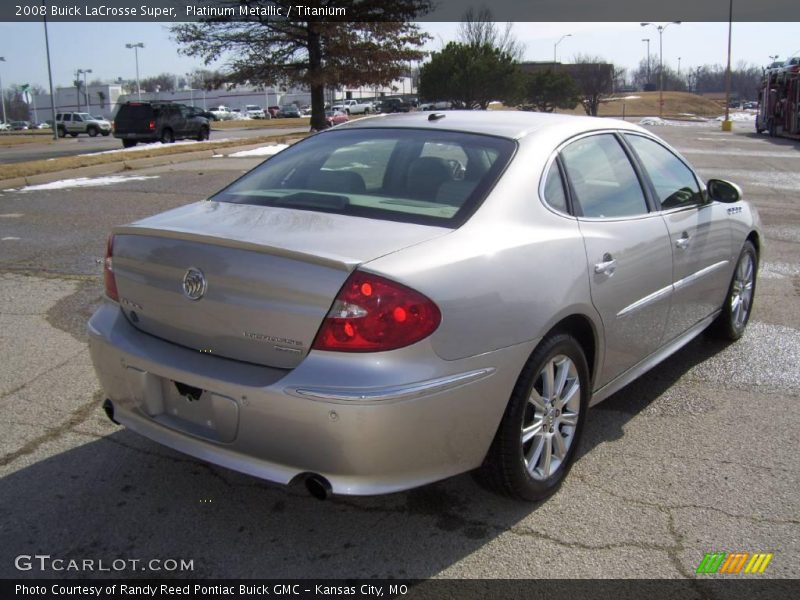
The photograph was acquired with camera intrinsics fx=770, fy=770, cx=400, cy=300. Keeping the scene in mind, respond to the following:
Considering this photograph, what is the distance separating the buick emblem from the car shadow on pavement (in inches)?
35.7

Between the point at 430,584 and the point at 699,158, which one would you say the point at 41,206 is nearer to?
the point at 430,584

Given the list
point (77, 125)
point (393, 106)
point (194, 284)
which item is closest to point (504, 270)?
point (194, 284)

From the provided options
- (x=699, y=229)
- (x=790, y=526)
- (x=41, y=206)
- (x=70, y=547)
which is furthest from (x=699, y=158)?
(x=70, y=547)

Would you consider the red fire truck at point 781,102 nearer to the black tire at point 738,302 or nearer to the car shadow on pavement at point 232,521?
the black tire at point 738,302

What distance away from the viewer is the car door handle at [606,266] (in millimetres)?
3337

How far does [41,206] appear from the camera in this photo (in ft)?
36.6

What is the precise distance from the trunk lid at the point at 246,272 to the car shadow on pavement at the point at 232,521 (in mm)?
714

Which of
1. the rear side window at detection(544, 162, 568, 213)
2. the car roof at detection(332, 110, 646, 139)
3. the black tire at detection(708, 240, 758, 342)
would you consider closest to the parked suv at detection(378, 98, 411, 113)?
the black tire at detection(708, 240, 758, 342)

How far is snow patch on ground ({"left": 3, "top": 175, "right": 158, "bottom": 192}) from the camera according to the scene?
13320mm

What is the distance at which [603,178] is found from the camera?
3807 mm

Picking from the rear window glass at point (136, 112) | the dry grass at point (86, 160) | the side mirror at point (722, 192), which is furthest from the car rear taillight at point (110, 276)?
the rear window glass at point (136, 112)

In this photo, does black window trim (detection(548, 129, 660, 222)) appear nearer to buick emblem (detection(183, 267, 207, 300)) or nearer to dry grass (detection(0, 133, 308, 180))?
buick emblem (detection(183, 267, 207, 300))

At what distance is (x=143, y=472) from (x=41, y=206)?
8994 millimetres

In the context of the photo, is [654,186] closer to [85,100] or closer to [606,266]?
[606,266]
